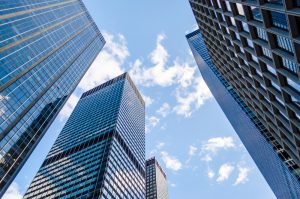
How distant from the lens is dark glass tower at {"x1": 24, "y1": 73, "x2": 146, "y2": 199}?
322 feet

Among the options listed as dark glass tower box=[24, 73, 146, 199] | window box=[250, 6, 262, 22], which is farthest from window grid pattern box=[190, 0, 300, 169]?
dark glass tower box=[24, 73, 146, 199]

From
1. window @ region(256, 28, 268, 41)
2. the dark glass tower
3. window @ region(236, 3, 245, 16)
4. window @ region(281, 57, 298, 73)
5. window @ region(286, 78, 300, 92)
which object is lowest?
the dark glass tower

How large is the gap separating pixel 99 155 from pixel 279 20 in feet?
325

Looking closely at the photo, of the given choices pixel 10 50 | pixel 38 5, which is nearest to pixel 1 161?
pixel 10 50

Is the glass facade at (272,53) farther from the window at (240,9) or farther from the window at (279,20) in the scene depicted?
the window at (240,9)

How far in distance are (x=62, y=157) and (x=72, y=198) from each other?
3684cm

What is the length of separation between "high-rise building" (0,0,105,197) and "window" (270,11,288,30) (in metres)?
61.9

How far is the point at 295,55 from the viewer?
18359 millimetres

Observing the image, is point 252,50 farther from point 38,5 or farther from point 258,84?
point 38,5

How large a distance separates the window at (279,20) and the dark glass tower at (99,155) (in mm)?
78626

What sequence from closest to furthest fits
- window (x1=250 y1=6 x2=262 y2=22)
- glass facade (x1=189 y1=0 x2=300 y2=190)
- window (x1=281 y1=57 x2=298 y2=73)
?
glass facade (x1=189 y1=0 x2=300 y2=190), window (x1=281 y1=57 x2=298 y2=73), window (x1=250 y1=6 x2=262 y2=22)

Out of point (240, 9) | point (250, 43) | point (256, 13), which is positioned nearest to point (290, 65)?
point (256, 13)

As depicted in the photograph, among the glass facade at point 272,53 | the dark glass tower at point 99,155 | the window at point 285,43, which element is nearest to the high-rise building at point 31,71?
the dark glass tower at point 99,155

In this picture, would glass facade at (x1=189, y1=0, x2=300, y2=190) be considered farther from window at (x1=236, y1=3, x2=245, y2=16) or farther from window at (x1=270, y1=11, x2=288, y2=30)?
window at (x1=236, y1=3, x2=245, y2=16)
